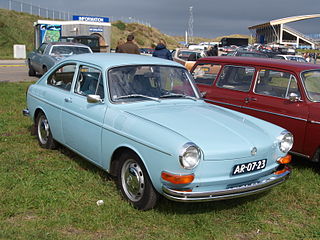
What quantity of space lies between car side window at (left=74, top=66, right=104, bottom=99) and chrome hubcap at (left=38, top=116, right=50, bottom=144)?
1079 mm

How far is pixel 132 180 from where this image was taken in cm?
418

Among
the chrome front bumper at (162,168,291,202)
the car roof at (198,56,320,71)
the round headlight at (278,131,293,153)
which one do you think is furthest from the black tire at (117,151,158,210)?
the car roof at (198,56,320,71)

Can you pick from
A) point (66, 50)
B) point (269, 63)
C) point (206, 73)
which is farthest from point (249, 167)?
point (66, 50)

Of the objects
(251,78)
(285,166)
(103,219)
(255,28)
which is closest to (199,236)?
(103,219)

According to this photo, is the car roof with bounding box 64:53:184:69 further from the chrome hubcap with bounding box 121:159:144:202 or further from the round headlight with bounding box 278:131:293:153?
the round headlight with bounding box 278:131:293:153

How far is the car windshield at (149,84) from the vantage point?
4770mm

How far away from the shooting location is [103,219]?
13.1 ft

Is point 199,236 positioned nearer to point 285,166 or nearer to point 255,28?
point 285,166

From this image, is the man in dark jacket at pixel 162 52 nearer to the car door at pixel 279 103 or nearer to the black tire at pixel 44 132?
the car door at pixel 279 103

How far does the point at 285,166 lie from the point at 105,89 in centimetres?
227

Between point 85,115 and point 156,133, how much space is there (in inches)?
52.6

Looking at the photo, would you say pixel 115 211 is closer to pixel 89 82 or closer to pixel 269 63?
pixel 89 82

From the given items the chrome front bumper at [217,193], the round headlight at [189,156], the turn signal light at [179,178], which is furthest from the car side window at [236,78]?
the turn signal light at [179,178]

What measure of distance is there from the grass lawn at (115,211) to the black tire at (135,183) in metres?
0.10
